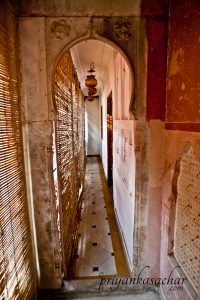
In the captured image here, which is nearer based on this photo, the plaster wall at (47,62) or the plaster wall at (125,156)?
the plaster wall at (47,62)

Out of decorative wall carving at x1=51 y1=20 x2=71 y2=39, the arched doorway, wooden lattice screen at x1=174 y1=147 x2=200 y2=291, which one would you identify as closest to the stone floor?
the arched doorway

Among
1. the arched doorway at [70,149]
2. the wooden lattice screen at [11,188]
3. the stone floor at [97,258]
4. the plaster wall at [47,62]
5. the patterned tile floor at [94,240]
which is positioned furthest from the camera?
the patterned tile floor at [94,240]

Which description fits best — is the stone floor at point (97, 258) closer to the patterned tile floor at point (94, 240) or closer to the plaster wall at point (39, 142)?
the patterned tile floor at point (94, 240)

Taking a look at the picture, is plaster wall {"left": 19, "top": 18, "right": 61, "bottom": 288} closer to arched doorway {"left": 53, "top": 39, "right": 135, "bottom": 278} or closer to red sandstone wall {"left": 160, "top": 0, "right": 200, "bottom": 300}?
arched doorway {"left": 53, "top": 39, "right": 135, "bottom": 278}

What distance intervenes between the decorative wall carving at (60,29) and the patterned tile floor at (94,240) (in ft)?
10.1

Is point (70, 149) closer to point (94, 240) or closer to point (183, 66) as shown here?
point (94, 240)

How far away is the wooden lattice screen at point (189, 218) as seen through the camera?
157cm

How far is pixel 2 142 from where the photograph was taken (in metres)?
1.56

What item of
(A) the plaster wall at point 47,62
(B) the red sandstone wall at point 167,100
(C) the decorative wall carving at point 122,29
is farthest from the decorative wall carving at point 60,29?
(B) the red sandstone wall at point 167,100

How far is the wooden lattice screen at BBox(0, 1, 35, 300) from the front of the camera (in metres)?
1.52

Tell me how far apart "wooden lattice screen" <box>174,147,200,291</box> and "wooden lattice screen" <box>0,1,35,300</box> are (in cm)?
145

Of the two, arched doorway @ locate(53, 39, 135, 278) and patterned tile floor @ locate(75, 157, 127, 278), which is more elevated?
arched doorway @ locate(53, 39, 135, 278)

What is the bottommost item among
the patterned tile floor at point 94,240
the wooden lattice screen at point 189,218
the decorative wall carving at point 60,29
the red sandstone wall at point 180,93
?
the patterned tile floor at point 94,240

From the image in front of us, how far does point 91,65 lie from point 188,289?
15.8ft
